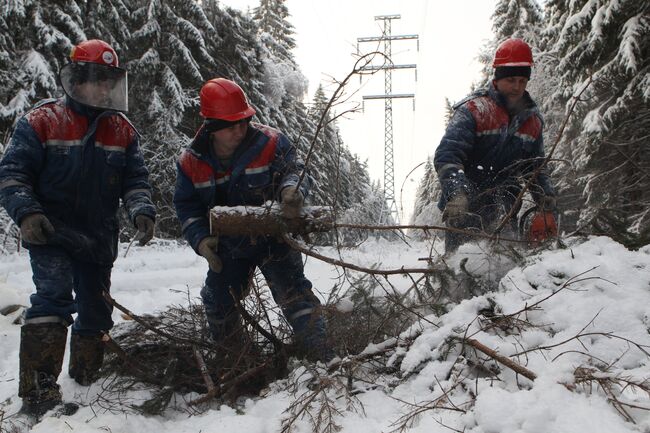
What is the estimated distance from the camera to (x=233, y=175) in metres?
3.40

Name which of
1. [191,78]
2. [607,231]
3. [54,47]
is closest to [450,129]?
[607,231]

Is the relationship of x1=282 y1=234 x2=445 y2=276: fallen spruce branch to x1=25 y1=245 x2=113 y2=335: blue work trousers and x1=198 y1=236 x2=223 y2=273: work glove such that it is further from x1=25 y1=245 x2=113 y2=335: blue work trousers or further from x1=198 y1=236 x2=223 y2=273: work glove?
x1=25 y1=245 x2=113 y2=335: blue work trousers

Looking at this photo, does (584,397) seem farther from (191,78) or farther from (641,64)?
(191,78)

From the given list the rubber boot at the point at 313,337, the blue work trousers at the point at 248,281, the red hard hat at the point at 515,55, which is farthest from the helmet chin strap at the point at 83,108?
the red hard hat at the point at 515,55

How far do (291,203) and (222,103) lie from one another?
854mm

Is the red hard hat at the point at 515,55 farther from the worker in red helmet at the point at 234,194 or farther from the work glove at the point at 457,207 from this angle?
the worker in red helmet at the point at 234,194

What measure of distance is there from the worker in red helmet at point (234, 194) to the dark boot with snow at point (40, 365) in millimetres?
946

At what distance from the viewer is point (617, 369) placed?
1.89 meters

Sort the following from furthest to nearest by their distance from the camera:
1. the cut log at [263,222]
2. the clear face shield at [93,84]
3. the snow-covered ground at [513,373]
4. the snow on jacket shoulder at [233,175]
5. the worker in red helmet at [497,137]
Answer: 1. the worker in red helmet at [497,137]
2. the snow on jacket shoulder at [233,175]
3. the clear face shield at [93,84]
4. the cut log at [263,222]
5. the snow-covered ground at [513,373]

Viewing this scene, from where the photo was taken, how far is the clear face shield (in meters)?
3.17

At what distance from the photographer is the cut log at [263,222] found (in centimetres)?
300

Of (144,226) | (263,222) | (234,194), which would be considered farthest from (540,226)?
(144,226)

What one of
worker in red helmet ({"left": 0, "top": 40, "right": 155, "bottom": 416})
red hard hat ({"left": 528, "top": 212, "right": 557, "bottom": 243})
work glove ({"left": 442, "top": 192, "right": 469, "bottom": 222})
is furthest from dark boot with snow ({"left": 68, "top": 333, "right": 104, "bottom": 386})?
red hard hat ({"left": 528, "top": 212, "right": 557, "bottom": 243})

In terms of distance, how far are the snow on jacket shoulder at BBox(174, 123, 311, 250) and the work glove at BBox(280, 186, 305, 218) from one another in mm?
298
